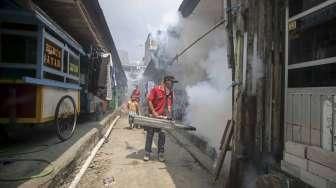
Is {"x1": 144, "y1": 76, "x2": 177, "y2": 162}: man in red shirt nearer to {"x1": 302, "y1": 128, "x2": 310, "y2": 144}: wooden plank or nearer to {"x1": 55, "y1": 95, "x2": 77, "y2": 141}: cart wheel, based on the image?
{"x1": 55, "y1": 95, "x2": 77, "y2": 141}: cart wheel

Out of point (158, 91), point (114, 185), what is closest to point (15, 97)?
point (114, 185)

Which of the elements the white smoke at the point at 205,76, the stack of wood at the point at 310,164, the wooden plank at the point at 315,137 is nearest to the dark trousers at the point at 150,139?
the white smoke at the point at 205,76

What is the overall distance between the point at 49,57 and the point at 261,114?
4443mm

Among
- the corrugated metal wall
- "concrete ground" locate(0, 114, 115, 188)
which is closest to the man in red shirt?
"concrete ground" locate(0, 114, 115, 188)

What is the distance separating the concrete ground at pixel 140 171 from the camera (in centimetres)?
581

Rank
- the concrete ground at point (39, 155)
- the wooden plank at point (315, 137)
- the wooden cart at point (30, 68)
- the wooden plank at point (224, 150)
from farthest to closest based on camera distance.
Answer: the wooden cart at point (30, 68) < the wooden plank at point (224, 150) < the concrete ground at point (39, 155) < the wooden plank at point (315, 137)

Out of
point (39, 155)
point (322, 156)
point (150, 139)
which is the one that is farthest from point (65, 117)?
point (322, 156)

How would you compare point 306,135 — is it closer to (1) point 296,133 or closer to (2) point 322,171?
(1) point 296,133

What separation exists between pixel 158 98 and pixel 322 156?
4565 millimetres

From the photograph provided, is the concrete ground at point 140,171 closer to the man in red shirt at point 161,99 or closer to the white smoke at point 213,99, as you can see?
the man in red shirt at point 161,99

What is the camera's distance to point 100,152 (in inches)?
347

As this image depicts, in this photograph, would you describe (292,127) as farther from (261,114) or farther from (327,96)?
(327,96)

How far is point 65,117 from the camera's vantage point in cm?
809

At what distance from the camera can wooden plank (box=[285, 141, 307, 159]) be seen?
13.8 ft
